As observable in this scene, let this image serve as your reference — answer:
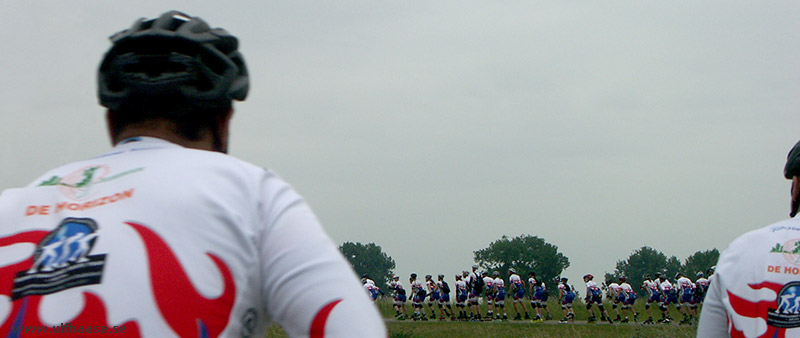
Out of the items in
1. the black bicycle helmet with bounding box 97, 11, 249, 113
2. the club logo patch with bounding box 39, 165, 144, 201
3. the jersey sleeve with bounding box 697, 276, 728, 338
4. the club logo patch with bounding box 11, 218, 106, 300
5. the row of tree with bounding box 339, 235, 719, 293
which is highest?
the black bicycle helmet with bounding box 97, 11, 249, 113

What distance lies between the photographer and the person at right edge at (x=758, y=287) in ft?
11.1

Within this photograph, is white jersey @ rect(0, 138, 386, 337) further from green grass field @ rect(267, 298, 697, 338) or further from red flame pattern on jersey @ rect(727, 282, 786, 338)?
green grass field @ rect(267, 298, 697, 338)

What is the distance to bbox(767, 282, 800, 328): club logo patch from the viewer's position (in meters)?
3.35

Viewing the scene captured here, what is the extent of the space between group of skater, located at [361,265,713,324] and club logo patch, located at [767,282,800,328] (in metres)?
29.2

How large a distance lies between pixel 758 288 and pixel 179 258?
262 centimetres

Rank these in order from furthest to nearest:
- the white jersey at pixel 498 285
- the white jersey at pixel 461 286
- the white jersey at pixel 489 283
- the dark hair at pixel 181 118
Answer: the white jersey at pixel 461 286
the white jersey at pixel 489 283
the white jersey at pixel 498 285
the dark hair at pixel 181 118

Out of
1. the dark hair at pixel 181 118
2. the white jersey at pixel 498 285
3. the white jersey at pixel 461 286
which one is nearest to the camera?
the dark hair at pixel 181 118

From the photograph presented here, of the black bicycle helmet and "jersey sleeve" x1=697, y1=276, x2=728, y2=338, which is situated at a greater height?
the black bicycle helmet

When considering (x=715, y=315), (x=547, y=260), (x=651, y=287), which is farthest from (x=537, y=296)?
(x=547, y=260)

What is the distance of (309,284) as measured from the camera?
151 centimetres

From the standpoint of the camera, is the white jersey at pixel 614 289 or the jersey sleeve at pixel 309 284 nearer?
the jersey sleeve at pixel 309 284

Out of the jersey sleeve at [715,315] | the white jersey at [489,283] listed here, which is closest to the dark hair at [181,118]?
the jersey sleeve at [715,315]

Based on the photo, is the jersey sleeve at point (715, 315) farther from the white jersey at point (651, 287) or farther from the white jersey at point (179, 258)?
the white jersey at point (651, 287)

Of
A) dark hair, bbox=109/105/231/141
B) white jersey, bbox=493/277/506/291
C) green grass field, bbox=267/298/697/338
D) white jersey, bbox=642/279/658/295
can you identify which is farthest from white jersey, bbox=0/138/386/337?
white jersey, bbox=493/277/506/291
